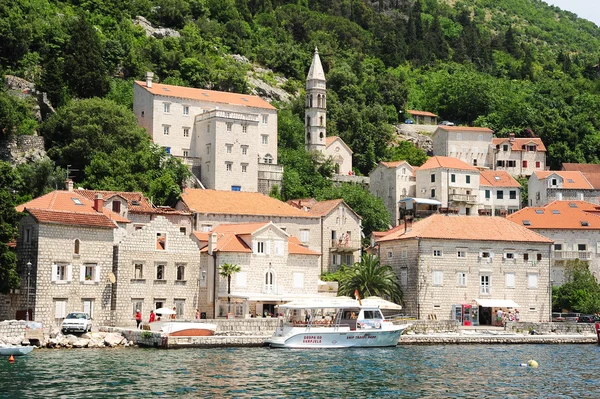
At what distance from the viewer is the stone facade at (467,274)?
229 ft

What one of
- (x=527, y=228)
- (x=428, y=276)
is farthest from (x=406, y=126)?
(x=428, y=276)

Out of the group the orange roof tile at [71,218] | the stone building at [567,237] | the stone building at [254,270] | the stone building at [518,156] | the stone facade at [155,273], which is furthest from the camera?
the stone building at [518,156]

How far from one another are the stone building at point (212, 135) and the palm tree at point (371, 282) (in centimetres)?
2020

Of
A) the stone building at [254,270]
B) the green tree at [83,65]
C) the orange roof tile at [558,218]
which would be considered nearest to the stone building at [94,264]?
the stone building at [254,270]

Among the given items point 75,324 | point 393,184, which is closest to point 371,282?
point 75,324

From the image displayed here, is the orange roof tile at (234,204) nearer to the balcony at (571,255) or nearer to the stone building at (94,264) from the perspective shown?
the stone building at (94,264)

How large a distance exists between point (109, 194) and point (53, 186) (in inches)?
309

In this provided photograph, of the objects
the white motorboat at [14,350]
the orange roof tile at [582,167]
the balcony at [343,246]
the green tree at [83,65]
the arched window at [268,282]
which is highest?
the green tree at [83,65]

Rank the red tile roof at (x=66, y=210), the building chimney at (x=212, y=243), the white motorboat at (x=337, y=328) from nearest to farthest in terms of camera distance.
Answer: the red tile roof at (x=66, y=210) < the white motorboat at (x=337, y=328) < the building chimney at (x=212, y=243)

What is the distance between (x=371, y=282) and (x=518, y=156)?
1984 inches

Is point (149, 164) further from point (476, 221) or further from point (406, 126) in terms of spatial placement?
point (406, 126)

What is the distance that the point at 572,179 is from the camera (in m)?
101

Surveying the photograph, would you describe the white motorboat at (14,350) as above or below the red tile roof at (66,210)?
below

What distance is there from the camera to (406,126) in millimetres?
123688
